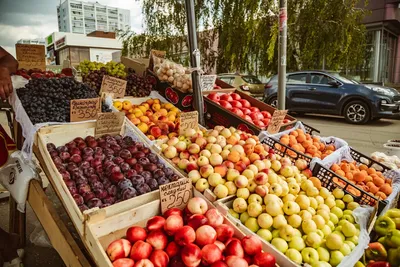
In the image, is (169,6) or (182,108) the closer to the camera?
(182,108)

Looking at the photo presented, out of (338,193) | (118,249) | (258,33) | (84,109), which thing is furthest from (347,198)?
(258,33)

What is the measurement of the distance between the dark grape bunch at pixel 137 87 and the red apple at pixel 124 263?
2602mm

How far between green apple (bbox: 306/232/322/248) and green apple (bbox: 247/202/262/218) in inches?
12.9

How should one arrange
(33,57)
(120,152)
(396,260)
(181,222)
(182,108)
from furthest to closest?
(33,57) < (182,108) < (120,152) < (396,260) < (181,222)

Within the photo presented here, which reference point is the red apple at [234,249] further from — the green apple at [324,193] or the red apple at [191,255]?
the green apple at [324,193]

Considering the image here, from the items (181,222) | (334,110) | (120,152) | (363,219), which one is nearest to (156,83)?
(120,152)

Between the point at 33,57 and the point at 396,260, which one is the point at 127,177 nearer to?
the point at 396,260

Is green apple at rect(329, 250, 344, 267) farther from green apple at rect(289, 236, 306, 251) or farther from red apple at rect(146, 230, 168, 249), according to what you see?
red apple at rect(146, 230, 168, 249)

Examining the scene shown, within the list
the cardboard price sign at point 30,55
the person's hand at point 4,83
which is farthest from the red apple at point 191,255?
the cardboard price sign at point 30,55

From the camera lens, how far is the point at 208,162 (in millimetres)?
2293

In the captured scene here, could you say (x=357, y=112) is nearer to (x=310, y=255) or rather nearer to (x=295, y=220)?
(x=295, y=220)

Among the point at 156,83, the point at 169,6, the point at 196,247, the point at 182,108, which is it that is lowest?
the point at 196,247

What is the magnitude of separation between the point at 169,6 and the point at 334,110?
10.4m

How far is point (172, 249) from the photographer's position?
1.58 m
